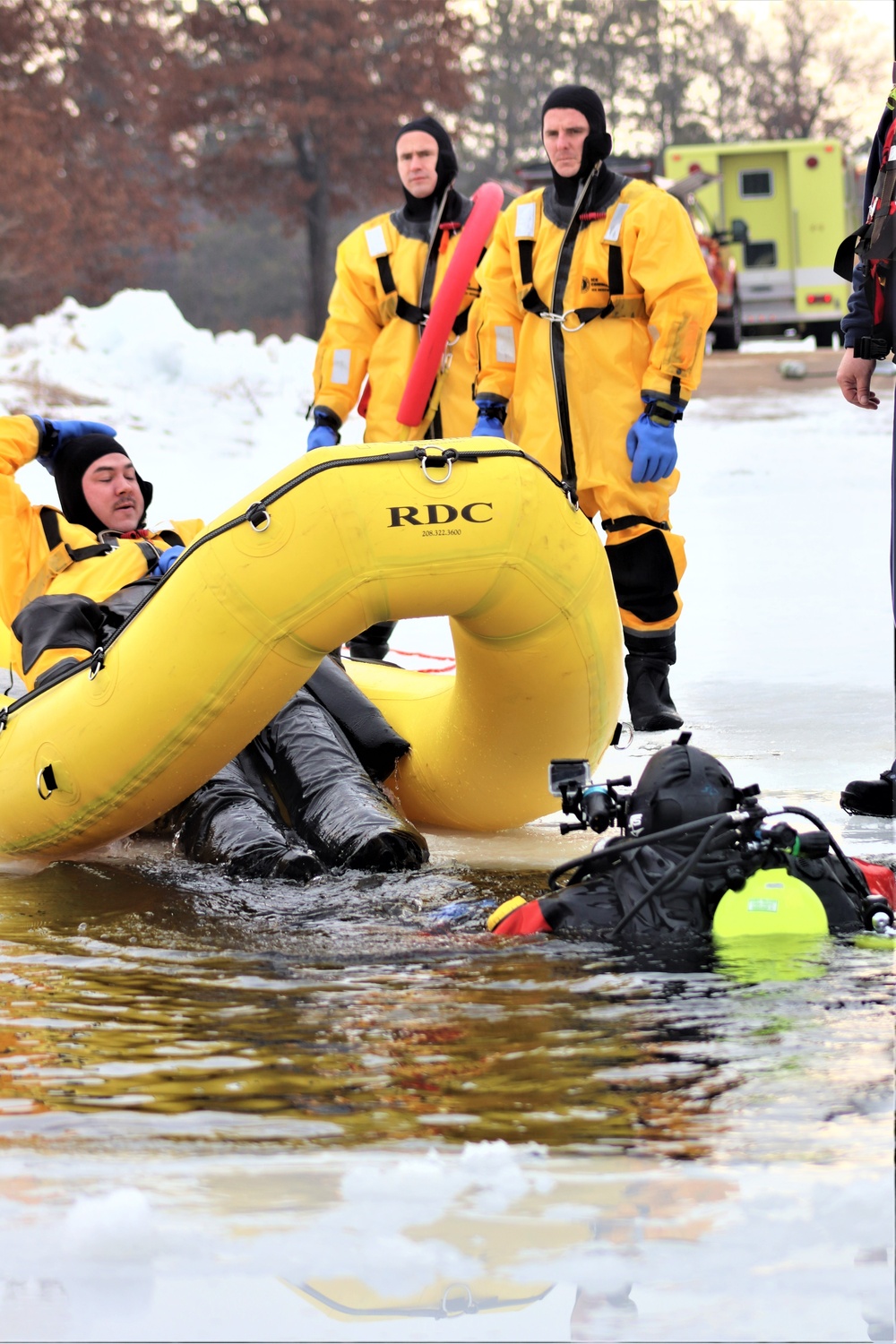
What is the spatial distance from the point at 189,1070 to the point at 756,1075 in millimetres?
864

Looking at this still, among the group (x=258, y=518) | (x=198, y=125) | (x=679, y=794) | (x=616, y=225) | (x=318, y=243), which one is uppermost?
(x=198, y=125)

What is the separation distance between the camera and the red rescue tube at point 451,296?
594 cm

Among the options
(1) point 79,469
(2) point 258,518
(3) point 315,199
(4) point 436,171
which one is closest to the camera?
(2) point 258,518

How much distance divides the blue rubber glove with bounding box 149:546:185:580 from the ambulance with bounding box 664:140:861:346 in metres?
18.2

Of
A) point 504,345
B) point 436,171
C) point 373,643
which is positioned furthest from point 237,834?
point 436,171

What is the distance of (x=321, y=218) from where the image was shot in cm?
2869

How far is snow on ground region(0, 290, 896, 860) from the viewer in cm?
607

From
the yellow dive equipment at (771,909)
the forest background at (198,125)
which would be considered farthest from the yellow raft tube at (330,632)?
the forest background at (198,125)

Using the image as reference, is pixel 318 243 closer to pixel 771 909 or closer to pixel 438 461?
pixel 438 461

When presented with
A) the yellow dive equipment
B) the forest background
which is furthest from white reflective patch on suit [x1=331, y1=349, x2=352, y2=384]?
the forest background

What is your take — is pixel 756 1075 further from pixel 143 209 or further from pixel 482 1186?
pixel 143 209

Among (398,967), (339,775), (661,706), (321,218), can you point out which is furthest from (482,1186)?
(321,218)

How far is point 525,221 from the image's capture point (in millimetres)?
5691

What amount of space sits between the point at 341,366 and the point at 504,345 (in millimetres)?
915
